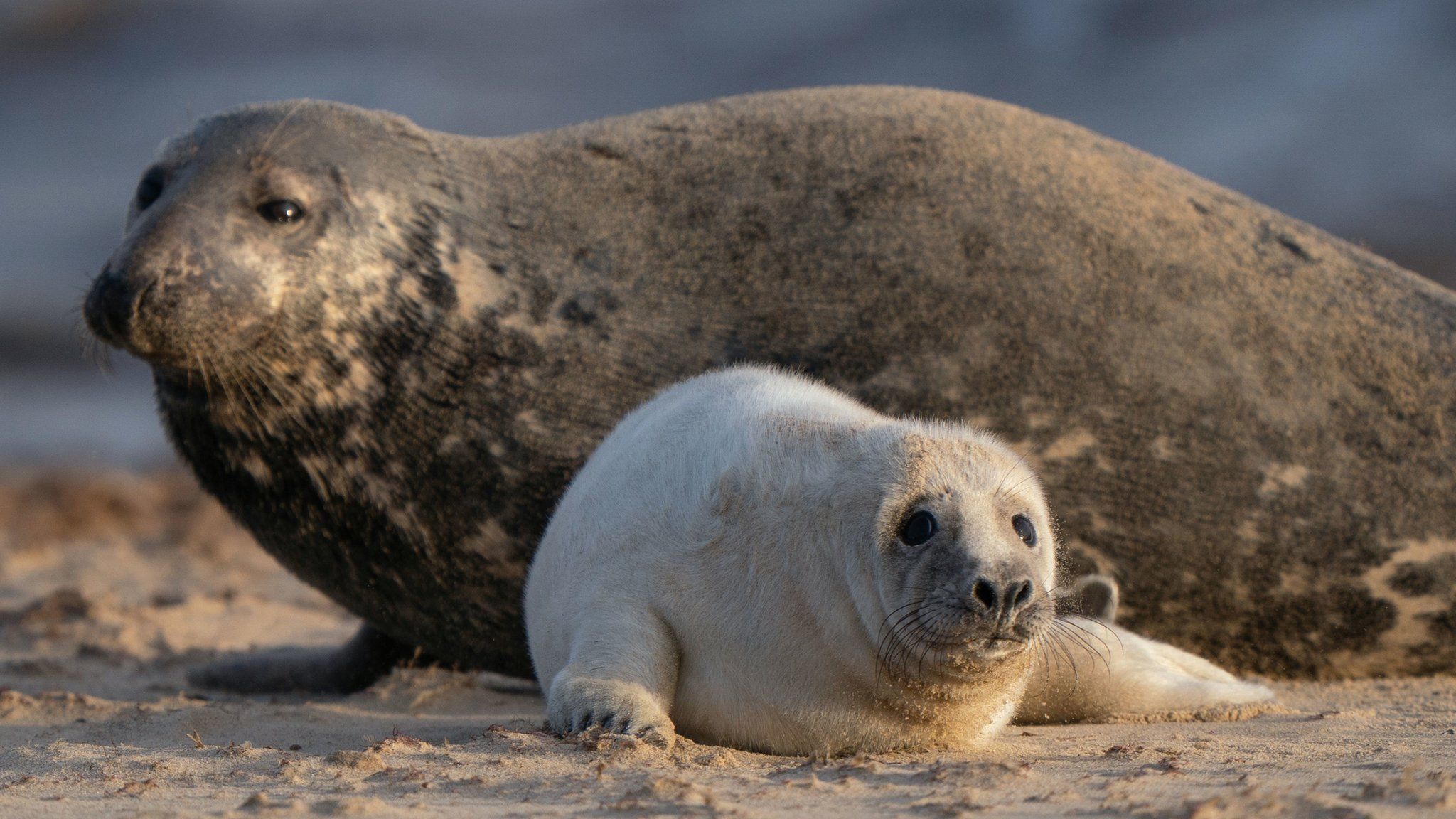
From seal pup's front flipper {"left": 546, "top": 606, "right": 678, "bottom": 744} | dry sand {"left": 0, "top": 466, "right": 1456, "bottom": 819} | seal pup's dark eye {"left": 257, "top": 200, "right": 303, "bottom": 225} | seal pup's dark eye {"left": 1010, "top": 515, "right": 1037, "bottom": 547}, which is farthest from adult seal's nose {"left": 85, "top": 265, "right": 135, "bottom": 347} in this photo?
seal pup's dark eye {"left": 1010, "top": 515, "right": 1037, "bottom": 547}

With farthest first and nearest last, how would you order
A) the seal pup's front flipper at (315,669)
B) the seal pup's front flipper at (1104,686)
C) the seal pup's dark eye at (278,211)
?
the seal pup's front flipper at (315,669) → the seal pup's dark eye at (278,211) → the seal pup's front flipper at (1104,686)

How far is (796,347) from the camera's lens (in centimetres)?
436

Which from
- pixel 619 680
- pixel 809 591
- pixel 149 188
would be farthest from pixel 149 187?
pixel 809 591

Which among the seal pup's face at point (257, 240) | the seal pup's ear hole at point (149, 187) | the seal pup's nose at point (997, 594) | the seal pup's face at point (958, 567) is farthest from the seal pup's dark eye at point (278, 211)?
the seal pup's nose at point (997, 594)

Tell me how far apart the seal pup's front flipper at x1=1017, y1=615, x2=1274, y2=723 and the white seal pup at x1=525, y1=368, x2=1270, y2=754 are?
11cm

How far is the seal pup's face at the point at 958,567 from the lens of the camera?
8.47ft

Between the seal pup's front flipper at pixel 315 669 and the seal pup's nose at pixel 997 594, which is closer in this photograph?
the seal pup's nose at pixel 997 594

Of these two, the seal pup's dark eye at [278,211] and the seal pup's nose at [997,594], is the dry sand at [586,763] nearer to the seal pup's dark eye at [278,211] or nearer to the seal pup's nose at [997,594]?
the seal pup's nose at [997,594]

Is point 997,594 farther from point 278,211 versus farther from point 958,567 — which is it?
point 278,211

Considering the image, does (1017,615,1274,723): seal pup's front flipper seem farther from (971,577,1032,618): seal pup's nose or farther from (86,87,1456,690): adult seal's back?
(971,577,1032,618): seal pup's nose

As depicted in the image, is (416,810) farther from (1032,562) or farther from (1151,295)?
→ (1151,295)

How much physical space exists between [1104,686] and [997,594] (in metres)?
1.04

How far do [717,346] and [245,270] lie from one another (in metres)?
1.38

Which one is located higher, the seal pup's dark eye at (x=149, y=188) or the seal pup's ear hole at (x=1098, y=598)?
the seal pup's dark eye at (x=149, y=188)
